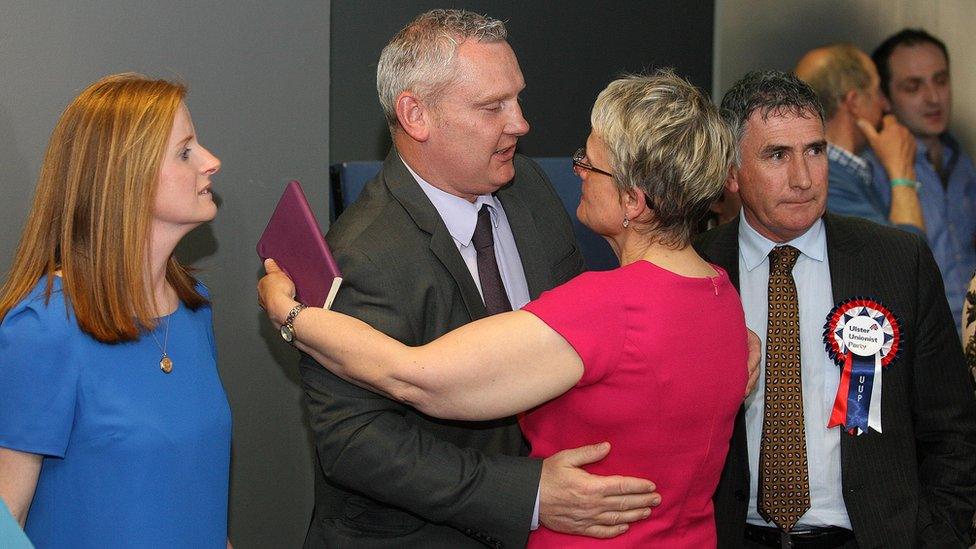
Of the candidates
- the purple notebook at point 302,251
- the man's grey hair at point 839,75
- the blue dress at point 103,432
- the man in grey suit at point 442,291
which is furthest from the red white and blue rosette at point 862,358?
the man's grey hair at point 839,75

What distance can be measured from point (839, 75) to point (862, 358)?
2.55 m

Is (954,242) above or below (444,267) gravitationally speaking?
below

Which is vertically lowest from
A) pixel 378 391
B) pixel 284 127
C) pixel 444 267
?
pixel 378 391

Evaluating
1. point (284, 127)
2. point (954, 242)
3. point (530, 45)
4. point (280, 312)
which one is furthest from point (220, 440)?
point (954, 242)

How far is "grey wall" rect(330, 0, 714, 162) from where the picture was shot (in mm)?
3430

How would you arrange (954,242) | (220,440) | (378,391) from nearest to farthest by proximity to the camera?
(378,391)
(220,440)
(954,242)

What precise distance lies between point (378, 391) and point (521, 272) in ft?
2.09

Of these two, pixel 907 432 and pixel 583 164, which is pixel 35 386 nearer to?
pixel 583 164

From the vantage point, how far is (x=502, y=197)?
265cm

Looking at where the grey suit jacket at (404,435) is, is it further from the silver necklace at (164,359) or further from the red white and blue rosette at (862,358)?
the red white and blue rosette at (862,358)

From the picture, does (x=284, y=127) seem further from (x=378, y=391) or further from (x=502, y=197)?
(x=378, y=391)

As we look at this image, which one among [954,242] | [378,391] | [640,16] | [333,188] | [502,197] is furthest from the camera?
[954,242]

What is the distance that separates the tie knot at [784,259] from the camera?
8.78 ft

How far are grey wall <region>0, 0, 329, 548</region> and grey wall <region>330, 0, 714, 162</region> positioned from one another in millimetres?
210
